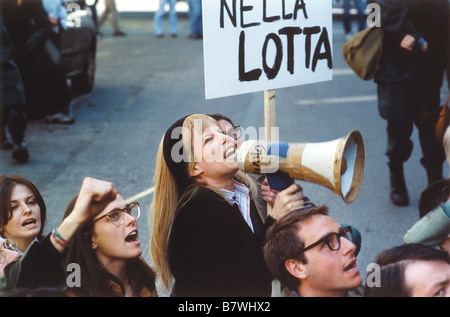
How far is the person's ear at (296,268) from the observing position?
7.61ft

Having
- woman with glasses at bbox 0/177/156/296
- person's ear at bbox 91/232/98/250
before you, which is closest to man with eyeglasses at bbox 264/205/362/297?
woman with glasses at bbox 0/177/156/296

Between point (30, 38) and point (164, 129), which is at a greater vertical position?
point (30, 38)

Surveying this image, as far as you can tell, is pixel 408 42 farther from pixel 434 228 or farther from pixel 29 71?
pixel 29 71

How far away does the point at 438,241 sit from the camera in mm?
2596

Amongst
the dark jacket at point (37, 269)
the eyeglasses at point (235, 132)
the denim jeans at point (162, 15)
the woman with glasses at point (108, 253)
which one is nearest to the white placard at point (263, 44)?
the eyeglasses at point (235, 132)

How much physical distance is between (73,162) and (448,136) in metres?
4.37

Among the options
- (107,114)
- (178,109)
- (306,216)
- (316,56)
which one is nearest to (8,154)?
(107,114)

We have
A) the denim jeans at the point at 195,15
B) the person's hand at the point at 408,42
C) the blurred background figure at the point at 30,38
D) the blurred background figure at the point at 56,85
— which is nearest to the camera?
the person's hand at the point at 408,42

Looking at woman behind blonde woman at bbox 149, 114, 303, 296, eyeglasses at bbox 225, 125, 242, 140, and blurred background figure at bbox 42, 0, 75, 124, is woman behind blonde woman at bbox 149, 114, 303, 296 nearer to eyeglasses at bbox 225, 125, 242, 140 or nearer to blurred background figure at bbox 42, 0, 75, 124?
eyeglasses at bbox 225, 125, 242, 140

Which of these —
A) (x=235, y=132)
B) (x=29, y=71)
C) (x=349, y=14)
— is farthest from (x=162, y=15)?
(x=235, y=132)

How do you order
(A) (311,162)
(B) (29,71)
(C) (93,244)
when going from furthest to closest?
(B) (29,71) → (C) (93,244) → (A) (311,162)

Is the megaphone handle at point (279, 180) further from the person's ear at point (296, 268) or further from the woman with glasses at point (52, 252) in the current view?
the woman with glasses at point (52, 252)

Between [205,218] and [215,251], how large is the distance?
0.13 m

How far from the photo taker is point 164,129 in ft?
26.0
